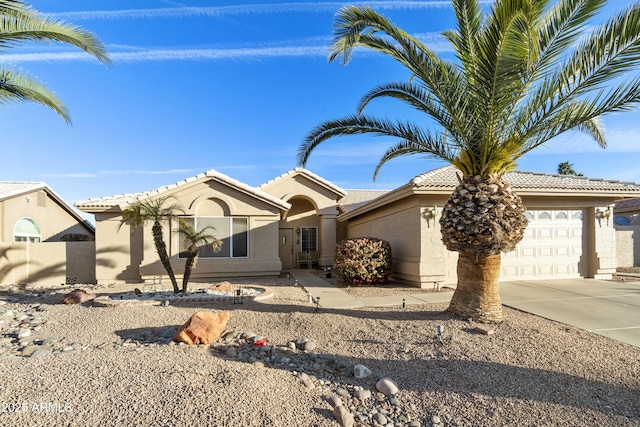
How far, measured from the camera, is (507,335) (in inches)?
236

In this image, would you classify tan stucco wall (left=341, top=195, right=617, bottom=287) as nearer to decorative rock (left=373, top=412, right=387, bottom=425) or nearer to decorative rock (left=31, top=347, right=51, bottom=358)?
decorative rock (left=373, top=412, right=387, bottom=425)

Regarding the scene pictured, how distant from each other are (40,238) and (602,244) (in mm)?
27206

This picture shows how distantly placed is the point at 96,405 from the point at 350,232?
57.7 feet

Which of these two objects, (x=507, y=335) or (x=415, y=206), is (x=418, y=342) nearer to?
(x=507, y=335)

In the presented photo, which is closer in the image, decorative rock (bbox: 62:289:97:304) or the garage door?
decorative rock (bbox: 62:289:97:304)

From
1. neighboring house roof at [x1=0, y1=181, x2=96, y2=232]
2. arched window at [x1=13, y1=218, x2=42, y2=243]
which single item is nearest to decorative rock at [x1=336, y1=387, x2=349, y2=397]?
neighboring house roof at [x1=0, y1=181, x2=96, y2=232]

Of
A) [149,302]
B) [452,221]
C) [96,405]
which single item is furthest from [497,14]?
[149,302]

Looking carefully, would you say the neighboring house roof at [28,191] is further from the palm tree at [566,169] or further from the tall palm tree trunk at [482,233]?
the palm tree at [566,169]

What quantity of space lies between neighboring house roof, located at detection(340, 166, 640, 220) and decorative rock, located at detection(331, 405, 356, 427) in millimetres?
8197

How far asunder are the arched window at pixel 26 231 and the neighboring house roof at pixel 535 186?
19.0 meters

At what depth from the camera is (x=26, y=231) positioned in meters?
18.5

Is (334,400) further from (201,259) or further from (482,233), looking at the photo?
(201,259)

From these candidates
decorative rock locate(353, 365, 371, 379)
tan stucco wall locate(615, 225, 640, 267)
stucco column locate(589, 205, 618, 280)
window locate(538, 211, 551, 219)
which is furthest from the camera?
tan stucco wall locate(615, 225, 640, 267)

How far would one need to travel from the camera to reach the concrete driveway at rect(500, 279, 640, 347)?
258 inches
